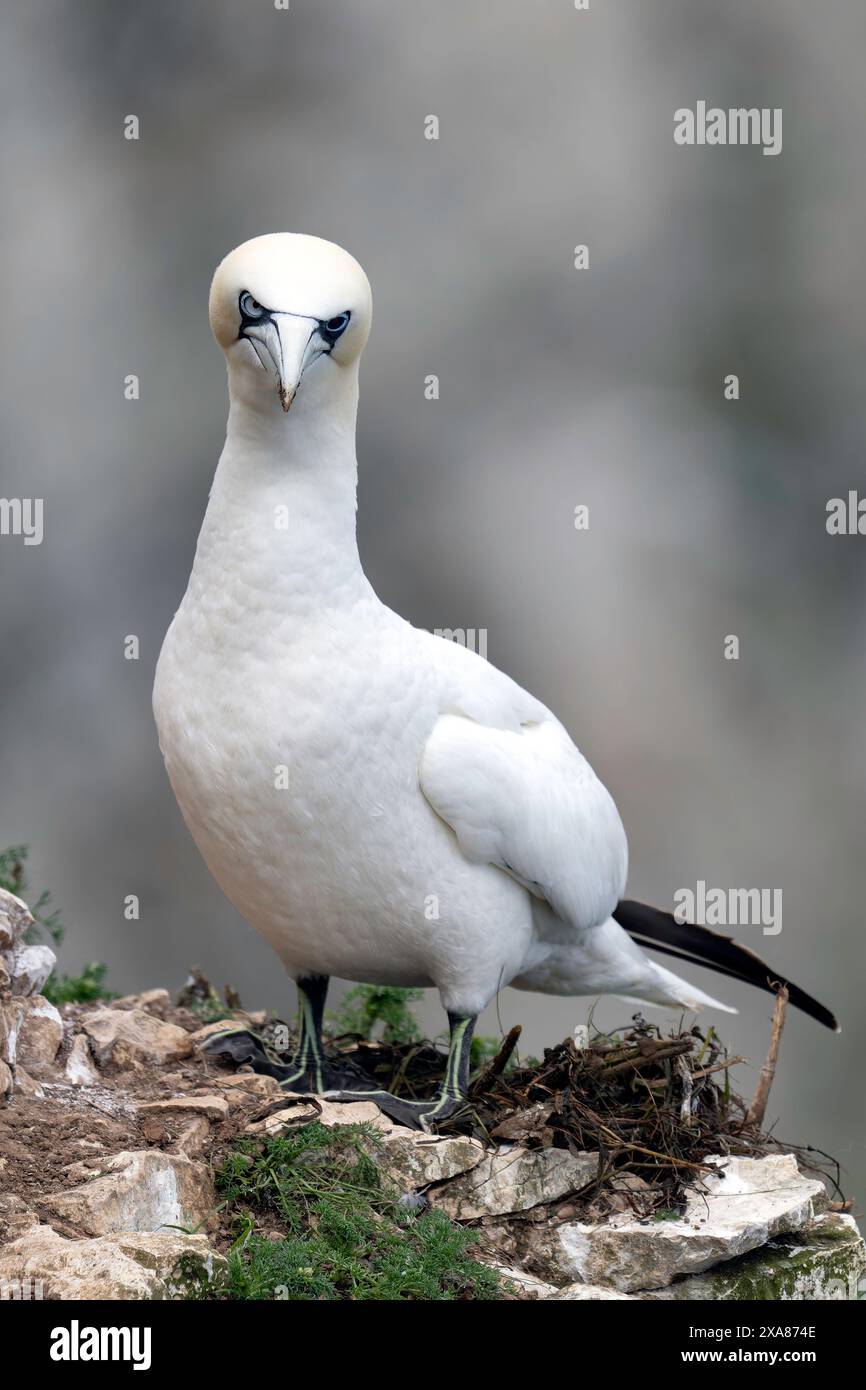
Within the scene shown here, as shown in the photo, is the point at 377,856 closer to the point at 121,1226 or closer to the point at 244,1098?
the point at 244,1098

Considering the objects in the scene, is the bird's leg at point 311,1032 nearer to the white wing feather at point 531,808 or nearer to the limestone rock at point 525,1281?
the white wing feather at point 531,808

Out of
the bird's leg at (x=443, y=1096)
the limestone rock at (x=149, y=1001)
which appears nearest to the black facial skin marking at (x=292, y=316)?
the bird's leg at (x=443, y=1096)

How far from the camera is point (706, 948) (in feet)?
19.9

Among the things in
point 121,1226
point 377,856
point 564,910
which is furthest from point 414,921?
point 121,1226

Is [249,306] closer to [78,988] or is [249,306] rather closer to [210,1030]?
[210,1030]

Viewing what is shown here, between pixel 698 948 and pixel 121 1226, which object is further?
pixel 698 948

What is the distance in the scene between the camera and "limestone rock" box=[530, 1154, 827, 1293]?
4.54 m

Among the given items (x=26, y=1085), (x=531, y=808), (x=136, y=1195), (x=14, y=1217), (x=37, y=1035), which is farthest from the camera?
(x=531, y=808)

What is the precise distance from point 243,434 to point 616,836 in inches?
78.5

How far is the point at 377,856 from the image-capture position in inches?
198

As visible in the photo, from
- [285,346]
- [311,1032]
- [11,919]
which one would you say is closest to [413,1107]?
[311,1032]

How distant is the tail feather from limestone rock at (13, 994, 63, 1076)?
217cm

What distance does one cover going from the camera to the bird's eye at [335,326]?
4727 mm

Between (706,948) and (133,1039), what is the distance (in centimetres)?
211
